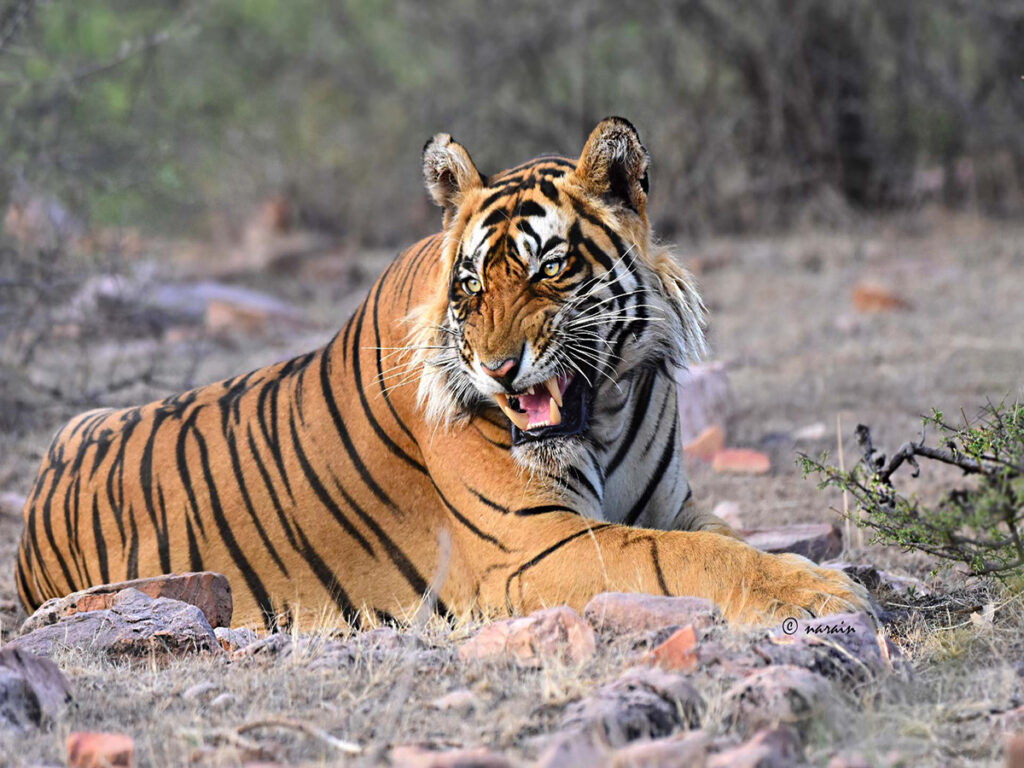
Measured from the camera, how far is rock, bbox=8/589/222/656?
3.59 meters

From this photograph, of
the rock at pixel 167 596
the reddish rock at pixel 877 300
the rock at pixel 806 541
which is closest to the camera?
the rock at pixel 167 596

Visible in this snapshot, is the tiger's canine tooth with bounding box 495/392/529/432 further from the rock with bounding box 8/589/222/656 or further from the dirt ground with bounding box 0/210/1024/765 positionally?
the rock with bounding box 8/589/222/656

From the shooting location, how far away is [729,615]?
11.4ft

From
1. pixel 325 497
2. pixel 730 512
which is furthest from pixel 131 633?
pixel 730 512

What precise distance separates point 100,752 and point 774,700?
1400mm

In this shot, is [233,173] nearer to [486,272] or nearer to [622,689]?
[486,272]

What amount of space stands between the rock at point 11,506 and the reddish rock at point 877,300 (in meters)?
6.46

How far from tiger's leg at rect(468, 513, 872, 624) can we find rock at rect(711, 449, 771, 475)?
2720 mm

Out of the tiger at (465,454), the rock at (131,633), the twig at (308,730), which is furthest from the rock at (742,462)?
the twig at (308,730)

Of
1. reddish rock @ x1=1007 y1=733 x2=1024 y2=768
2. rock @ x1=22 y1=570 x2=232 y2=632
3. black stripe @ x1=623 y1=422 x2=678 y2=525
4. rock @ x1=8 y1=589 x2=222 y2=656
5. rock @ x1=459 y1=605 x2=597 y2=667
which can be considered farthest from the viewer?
black stripe @ x1=623 y1=422 x2=678 y2=525

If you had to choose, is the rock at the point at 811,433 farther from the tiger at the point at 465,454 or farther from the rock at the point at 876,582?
the rock at the point at 876,582

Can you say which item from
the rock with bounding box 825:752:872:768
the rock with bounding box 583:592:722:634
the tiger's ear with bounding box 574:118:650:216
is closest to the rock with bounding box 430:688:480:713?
the rock with bounding box 583:592:722:634

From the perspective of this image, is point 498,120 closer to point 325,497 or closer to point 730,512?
point 730,512

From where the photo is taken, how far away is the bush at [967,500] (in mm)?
3273
